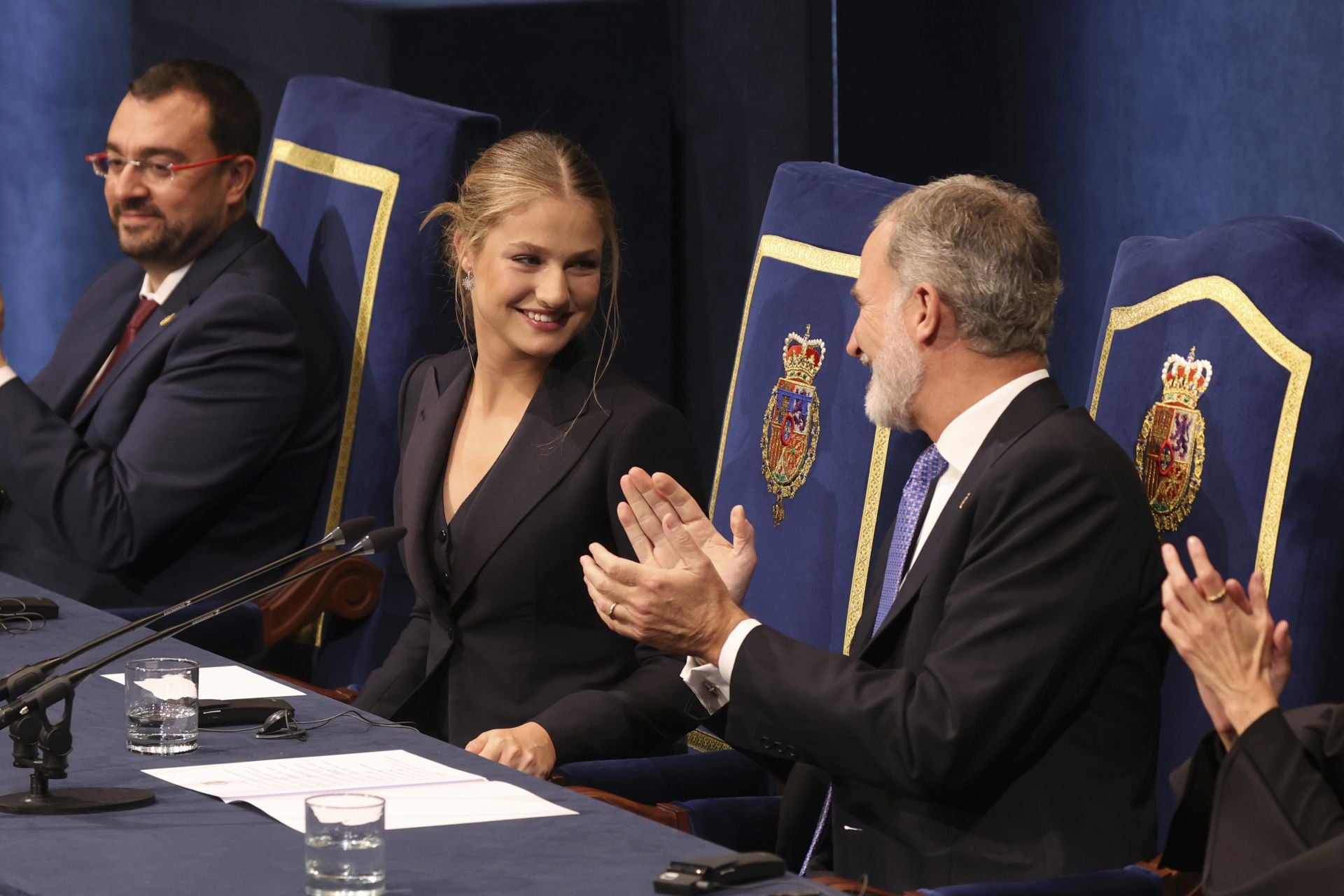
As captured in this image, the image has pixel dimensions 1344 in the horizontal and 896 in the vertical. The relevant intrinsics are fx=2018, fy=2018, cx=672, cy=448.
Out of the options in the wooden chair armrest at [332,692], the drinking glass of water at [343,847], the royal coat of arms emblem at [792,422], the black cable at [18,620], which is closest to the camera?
the drinking glass of water at [343,847]

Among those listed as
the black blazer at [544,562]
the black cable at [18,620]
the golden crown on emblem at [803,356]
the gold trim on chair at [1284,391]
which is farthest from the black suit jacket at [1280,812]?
the black cable at [18,620]

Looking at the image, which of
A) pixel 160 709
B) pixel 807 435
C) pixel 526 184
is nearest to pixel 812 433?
pixel 807 435

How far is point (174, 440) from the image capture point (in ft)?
12.8

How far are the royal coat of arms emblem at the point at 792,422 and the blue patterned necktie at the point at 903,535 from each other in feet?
1.84

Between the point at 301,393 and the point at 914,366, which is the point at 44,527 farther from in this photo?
the point at 914,366

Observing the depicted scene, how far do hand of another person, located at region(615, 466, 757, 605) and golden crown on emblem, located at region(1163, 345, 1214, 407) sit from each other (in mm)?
580

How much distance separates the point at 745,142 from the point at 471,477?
1.72 meters

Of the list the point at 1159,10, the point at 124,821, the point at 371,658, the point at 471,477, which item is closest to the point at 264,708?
the point at 124,821

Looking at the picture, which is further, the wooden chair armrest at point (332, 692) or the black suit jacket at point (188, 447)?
the black suit jacket at point (188, 447)

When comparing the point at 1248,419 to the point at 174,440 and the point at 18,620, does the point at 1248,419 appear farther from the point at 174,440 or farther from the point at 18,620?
the point at 174,440

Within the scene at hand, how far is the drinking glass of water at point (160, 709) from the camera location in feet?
7.63

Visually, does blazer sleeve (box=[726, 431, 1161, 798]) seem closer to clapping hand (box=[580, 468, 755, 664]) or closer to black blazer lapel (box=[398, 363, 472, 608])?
clapping hand (box=[580, 468, 755, 664])

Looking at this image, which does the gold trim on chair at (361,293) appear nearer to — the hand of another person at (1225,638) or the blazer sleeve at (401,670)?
the blazer sleeve at (401,670)

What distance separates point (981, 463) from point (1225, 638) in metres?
0.48
